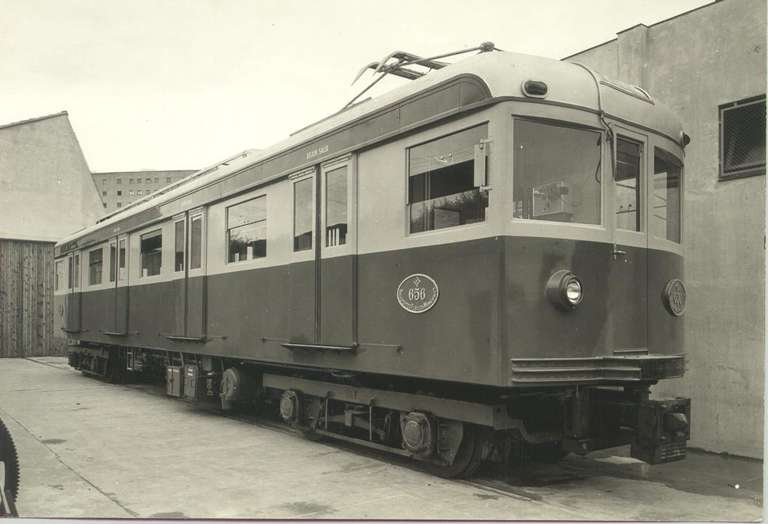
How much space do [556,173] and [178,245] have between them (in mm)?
6606

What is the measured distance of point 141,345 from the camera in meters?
11.8

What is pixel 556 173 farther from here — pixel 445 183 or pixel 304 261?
pixel 304 261

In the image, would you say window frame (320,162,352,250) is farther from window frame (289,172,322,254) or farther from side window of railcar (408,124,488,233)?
side window of railcar (408,124,488,233)

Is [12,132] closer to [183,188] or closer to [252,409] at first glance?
[183,188]

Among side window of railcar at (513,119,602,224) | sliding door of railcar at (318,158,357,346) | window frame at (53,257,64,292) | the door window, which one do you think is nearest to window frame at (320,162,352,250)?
sliding door of railcar at (318,158,357,346)

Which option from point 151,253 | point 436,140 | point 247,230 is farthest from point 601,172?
point 151,253

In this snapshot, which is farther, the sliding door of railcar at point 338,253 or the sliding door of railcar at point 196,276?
the sliding door of railcar at point 196,276

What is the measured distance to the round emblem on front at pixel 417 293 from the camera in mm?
5660

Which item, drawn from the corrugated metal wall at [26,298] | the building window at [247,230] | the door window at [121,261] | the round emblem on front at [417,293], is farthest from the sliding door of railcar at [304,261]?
the corrugated metal wall at [26,298]

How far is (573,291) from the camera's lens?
5.21m

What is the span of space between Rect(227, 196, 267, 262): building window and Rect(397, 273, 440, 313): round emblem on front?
2650mm

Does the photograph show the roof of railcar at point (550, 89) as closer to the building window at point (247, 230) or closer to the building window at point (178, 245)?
the building window at point (247, 230)

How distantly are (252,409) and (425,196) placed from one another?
5509mm

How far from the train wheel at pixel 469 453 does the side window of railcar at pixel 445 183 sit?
66.2 inches
